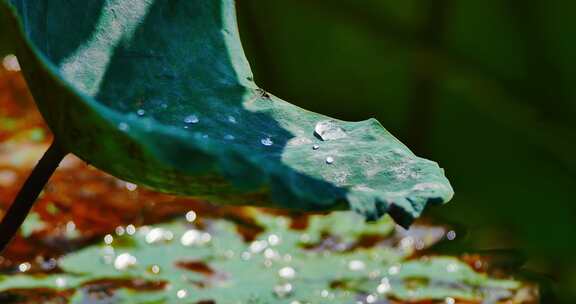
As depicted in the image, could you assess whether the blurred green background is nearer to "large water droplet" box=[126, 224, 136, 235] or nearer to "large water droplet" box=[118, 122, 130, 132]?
"large water droplet" box=[126, 224, 136, 235]

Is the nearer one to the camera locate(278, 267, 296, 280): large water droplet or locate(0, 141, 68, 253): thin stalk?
locate(0, 141, 68, 253): thin stalk

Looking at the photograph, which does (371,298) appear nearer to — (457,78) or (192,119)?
(192,119)

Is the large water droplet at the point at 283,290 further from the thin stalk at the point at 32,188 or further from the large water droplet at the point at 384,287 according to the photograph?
the thin stalk at the point at 32,188

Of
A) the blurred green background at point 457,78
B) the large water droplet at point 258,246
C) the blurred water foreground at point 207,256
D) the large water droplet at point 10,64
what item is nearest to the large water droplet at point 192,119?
the blurred water foreground at point 207,256

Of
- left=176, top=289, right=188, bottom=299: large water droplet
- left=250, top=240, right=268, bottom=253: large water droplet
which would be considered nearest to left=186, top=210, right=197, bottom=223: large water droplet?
left=250, top=240, right=268, bottom=253: large water droplet

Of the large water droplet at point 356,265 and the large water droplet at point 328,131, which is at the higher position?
the large water droplet at point 328,131

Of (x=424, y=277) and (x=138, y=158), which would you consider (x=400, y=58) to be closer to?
(x=424, y=277)

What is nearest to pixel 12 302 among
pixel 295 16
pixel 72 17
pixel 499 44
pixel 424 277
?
pixel 72 17
